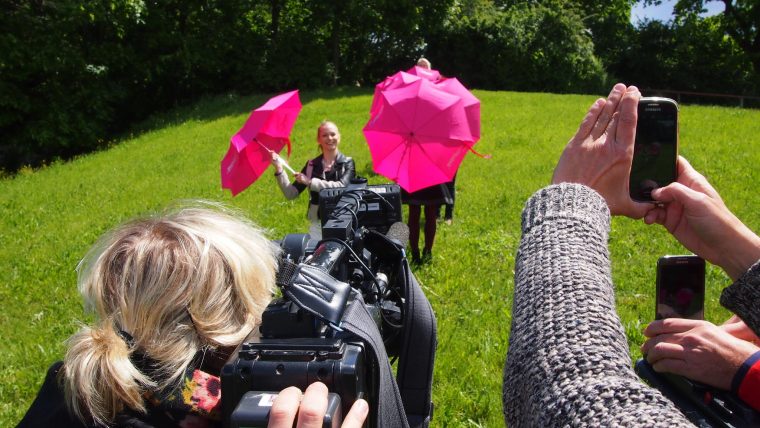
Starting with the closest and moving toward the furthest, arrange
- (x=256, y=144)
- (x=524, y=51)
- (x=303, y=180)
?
(x=256, y=144), (x=303, y=180), (x=524, y=51)

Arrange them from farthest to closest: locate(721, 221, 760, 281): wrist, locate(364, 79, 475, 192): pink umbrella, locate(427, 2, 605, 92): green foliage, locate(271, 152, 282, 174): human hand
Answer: locate(427, 2, 605, 92): green foliage < locate(364, 79, 475, 192): pink umbrella < locate(271, 152, 282, 174): human hand < locate(721, 221, 760, 281): wrist

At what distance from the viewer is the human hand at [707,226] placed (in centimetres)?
133

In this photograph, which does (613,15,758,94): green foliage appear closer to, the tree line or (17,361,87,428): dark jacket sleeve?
the tree line

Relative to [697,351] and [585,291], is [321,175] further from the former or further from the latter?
[585,291]

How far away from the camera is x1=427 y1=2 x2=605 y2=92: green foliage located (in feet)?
83.2

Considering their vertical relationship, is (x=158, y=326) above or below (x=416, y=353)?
above

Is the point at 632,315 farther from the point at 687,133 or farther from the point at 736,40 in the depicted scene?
the point at 736,40

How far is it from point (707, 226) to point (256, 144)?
3.31 metres

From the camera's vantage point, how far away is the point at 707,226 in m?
1.38

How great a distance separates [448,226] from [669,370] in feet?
17.2

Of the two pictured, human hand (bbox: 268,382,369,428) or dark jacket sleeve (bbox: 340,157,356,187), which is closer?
human hand (bbox: 268,382,369,428)

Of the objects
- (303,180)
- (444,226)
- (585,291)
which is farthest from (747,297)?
(444,226)

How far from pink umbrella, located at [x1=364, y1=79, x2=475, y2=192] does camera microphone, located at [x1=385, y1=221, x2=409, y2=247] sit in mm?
2797

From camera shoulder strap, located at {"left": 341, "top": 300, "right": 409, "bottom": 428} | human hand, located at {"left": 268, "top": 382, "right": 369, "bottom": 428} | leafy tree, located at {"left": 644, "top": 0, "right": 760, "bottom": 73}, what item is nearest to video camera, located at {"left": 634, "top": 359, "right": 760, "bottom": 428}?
camera shoulder strap, located at {"left": 341, "top": 300, "right": 409, "bottom": 428}
